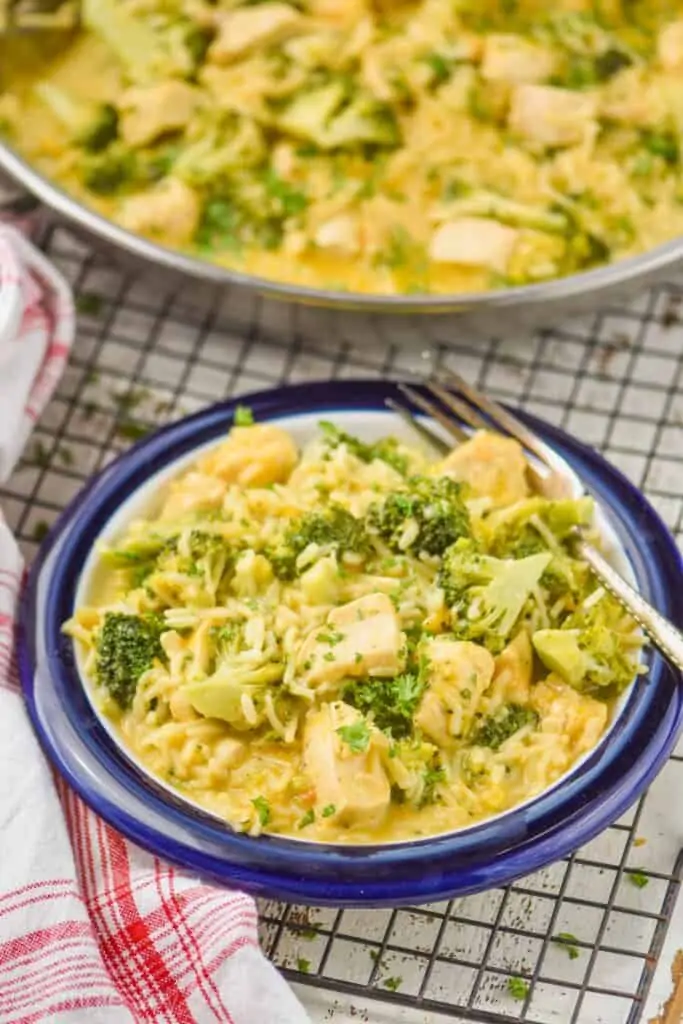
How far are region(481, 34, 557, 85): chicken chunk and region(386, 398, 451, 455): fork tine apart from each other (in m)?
1.75

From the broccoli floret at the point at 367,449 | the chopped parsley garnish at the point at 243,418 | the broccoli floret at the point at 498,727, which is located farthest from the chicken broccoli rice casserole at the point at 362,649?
the chopped parsley garnish at the point at 243,418

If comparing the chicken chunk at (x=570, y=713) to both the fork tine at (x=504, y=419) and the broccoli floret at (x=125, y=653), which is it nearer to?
the fork tine at (x=504, y=419)

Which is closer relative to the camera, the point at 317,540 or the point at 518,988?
the point at 518,988

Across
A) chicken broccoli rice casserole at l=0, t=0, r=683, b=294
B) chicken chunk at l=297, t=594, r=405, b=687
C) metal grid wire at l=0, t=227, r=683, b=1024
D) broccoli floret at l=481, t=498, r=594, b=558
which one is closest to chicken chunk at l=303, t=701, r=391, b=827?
chicken chunk at l=297, t=594, r=405, b=687

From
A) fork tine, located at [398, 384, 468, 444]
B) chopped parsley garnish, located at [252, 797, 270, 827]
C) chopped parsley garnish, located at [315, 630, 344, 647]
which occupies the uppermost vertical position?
chopped parsley garnish, located at [315, 630, 344, 647]

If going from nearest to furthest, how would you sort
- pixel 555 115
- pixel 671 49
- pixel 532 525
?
pixel 532 525 → pixel 555 115 → pixel 671 49

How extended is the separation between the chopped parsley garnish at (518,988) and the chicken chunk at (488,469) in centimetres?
124

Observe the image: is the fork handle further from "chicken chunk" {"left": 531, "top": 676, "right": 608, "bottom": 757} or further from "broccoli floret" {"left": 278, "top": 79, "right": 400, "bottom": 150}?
"broccoli floret" {"left": 278, "top": 79, "right": 400, "bottom": 150}

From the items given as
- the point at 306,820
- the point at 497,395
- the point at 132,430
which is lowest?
the point at 132,430

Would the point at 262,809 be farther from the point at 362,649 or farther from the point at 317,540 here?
the point at 317,540

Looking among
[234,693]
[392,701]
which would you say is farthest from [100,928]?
[392,701]

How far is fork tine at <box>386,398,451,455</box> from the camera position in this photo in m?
4.37

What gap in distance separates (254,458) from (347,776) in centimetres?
109

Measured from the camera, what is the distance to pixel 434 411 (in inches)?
172
